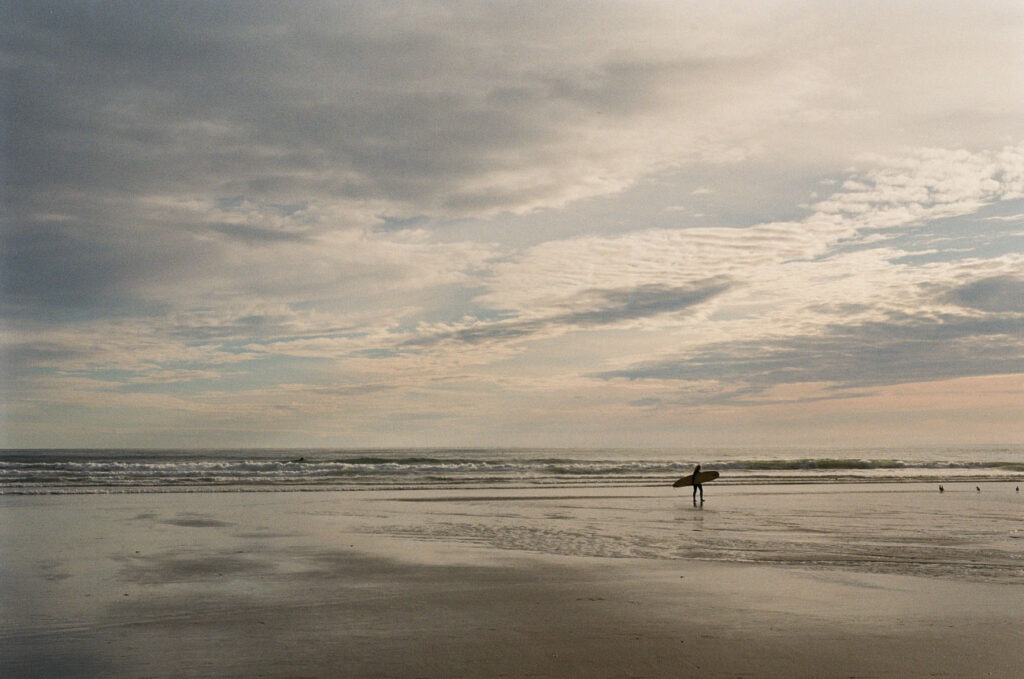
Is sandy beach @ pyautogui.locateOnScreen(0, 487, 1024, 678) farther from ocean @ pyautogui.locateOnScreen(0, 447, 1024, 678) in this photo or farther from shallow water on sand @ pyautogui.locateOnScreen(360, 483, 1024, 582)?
shallow water on sand @ pyautogui.locateOnScreen(360, 483, 1024, 582)

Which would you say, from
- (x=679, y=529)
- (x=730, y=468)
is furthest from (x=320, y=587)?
(x=730, y=468)

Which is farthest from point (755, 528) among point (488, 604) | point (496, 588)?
point (488, 604)

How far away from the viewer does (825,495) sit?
1398 inches

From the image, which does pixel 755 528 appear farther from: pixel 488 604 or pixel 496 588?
pixel 488 604

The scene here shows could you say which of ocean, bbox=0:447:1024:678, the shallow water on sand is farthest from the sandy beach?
the shallow water on sand

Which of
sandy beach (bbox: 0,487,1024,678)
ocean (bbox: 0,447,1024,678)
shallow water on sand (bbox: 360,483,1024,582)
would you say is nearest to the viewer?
sandy beach (bbox: 0,487,1024,678)

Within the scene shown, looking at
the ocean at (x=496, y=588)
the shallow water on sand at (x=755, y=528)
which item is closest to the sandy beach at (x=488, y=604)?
the ocean at (x=496, y=588)

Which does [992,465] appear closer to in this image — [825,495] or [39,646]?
[825,495]

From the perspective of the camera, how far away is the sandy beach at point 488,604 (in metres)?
8.70

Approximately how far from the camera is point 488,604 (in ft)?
38.7

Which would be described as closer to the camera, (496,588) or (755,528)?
(496,588)

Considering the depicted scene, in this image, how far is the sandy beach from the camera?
343 inches

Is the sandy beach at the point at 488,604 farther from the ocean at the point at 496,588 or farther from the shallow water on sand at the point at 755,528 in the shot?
the shallow water on sand at the point at 755,528

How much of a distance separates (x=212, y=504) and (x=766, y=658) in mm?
25131
